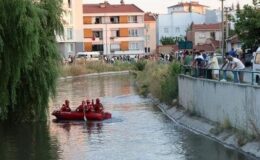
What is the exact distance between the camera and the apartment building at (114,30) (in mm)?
122000

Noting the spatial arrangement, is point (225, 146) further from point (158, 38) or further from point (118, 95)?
point (158, 38)

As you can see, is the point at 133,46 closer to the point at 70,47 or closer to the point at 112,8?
the point at 112,8

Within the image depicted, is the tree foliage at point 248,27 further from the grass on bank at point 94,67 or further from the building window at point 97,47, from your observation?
the building window at point 97,47

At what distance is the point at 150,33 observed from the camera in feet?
443

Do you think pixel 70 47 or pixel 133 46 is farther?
pixel 133 46

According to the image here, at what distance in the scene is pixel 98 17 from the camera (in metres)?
124

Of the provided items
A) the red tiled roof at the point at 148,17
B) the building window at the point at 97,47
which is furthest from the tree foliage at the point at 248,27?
the red tiled roof at the point at 148,17

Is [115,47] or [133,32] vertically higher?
[133,32]

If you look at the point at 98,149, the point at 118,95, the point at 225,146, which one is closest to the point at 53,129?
the point at 98,149

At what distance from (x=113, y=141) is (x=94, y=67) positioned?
6501 centimetres

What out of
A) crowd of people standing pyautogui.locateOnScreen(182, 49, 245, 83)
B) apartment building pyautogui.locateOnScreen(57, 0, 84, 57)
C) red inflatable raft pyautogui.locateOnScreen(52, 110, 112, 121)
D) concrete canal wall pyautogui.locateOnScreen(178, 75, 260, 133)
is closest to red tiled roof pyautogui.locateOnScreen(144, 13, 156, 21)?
apartment building pyautogui.locateOnScreen(57, 0, 84, 57)

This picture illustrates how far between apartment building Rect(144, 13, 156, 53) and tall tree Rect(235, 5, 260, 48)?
286 ft

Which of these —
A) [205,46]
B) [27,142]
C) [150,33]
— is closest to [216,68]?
[27,142]

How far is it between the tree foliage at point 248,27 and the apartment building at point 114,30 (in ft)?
259
